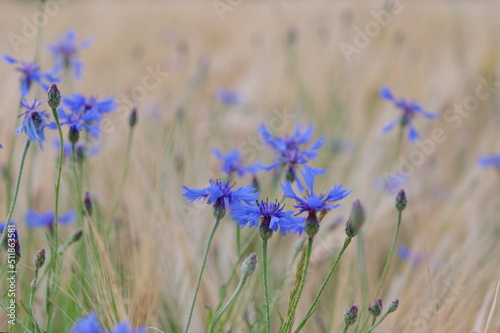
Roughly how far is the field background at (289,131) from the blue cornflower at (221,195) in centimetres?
→ 19

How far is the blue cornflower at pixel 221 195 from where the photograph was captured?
749mm

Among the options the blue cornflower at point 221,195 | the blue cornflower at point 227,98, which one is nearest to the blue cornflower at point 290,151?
the blue cornflower at point 221,195

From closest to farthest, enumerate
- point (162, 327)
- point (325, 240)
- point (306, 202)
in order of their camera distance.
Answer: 1. point (306, 202)
2. point (162, 327)
3. point (325, 240)

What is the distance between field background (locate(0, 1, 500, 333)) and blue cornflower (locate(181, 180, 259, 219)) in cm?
19

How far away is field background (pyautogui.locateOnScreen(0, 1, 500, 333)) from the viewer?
3.64 ft

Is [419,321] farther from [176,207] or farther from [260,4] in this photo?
[260,4]

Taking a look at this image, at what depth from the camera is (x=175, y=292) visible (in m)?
1.15

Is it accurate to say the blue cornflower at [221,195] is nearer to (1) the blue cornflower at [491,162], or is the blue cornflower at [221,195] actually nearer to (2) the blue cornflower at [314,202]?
(2) the blue cornflower at [314,202]

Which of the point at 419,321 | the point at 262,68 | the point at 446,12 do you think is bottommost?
the point at 419,321

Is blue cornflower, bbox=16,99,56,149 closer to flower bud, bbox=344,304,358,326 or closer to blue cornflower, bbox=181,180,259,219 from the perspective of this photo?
blue cornflower, bbox=181,180,259,219

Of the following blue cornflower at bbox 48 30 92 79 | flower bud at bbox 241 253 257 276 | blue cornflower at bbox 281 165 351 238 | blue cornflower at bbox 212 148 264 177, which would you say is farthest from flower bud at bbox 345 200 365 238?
blue cornflower at bbox 48 30 92 79

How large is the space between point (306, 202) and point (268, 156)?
1.19 meters

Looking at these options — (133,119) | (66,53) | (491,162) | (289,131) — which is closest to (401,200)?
(133,119)

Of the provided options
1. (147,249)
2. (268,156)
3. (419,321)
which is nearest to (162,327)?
(147,249)
